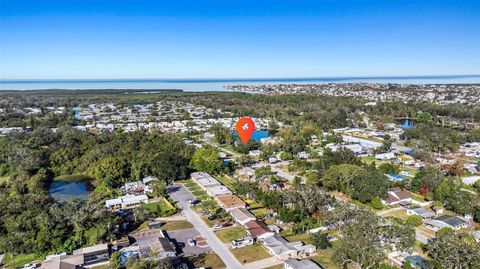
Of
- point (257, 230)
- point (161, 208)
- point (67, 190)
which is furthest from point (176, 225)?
point (67, 190)

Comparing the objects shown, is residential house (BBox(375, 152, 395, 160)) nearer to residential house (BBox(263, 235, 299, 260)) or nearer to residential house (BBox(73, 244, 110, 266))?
residential house (BBox(263, 235, 299, 260))

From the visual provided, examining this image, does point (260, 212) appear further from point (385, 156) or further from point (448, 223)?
point (385, 156)

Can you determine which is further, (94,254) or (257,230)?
(257,230)

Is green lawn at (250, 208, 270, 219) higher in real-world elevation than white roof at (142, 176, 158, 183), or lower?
lower

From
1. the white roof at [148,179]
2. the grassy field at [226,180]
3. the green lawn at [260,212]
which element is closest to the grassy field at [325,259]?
the green lawn at [260,212]

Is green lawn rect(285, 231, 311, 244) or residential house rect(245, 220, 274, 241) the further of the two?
residential house rect(245, 220, 274, 241)

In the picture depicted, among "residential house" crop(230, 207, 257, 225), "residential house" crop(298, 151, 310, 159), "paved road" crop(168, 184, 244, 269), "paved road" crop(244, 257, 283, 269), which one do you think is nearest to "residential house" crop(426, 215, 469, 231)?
"paved road" crop(244, 257, 283, 269)
